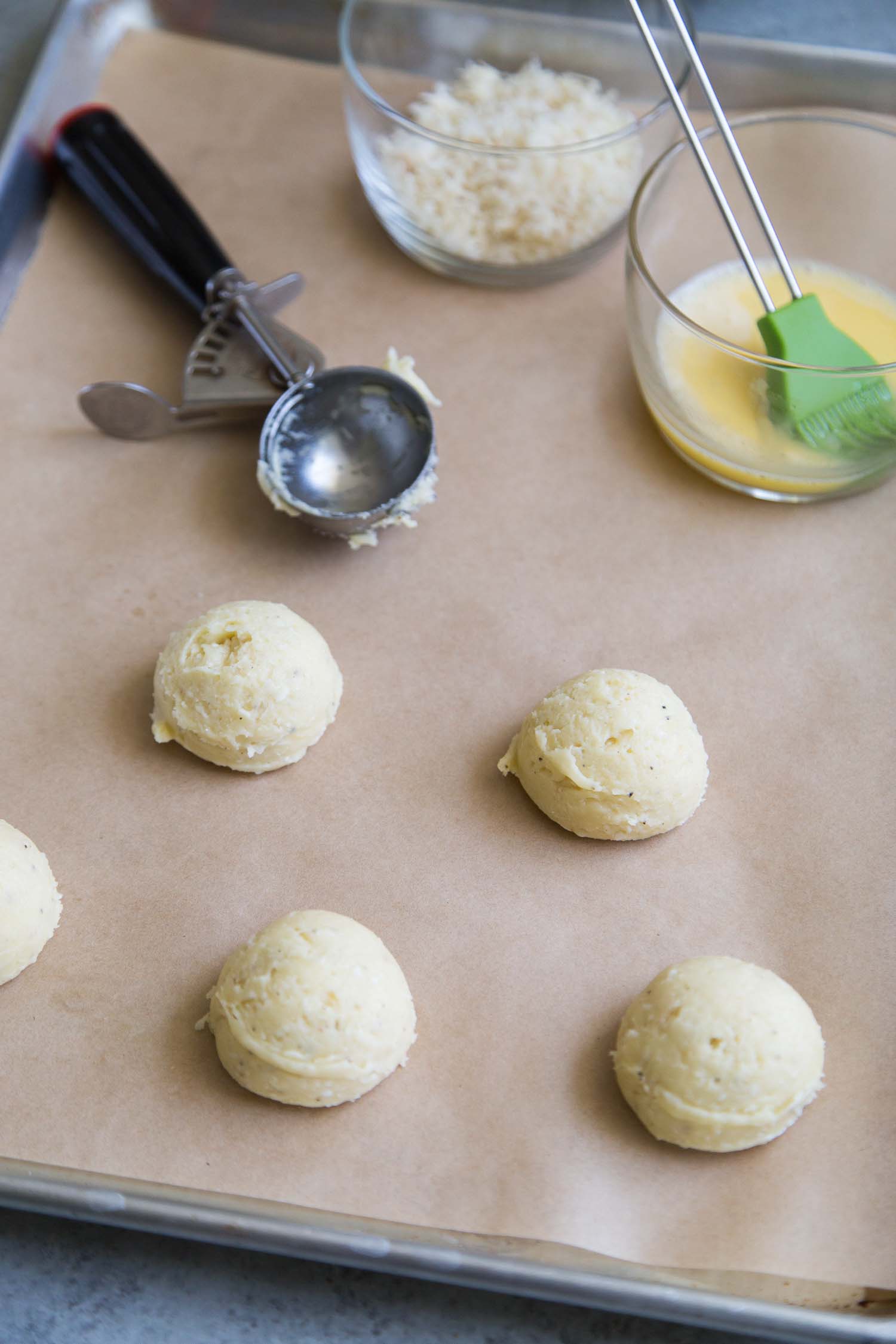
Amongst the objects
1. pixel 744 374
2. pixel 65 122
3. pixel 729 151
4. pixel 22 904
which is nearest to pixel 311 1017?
pixel 22 904

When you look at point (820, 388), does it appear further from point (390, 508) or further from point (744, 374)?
point (390, 508)

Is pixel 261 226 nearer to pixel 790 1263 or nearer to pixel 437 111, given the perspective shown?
pixel 437 111

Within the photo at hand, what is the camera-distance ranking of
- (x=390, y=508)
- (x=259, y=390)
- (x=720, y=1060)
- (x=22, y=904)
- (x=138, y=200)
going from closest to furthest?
(x=720, y=1060) < (x=22, y=904) < (x=390, y=508) < (x=259, y=390) < (x=138, y=200)

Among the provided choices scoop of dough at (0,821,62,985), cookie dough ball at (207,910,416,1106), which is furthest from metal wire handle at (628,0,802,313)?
scoop of dough at (0,821,62,985)

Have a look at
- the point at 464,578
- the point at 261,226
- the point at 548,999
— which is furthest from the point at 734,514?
the point at 261,226

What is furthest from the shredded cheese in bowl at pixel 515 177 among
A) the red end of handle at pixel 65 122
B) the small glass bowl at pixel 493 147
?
the red end of handle at pixel 65 122
